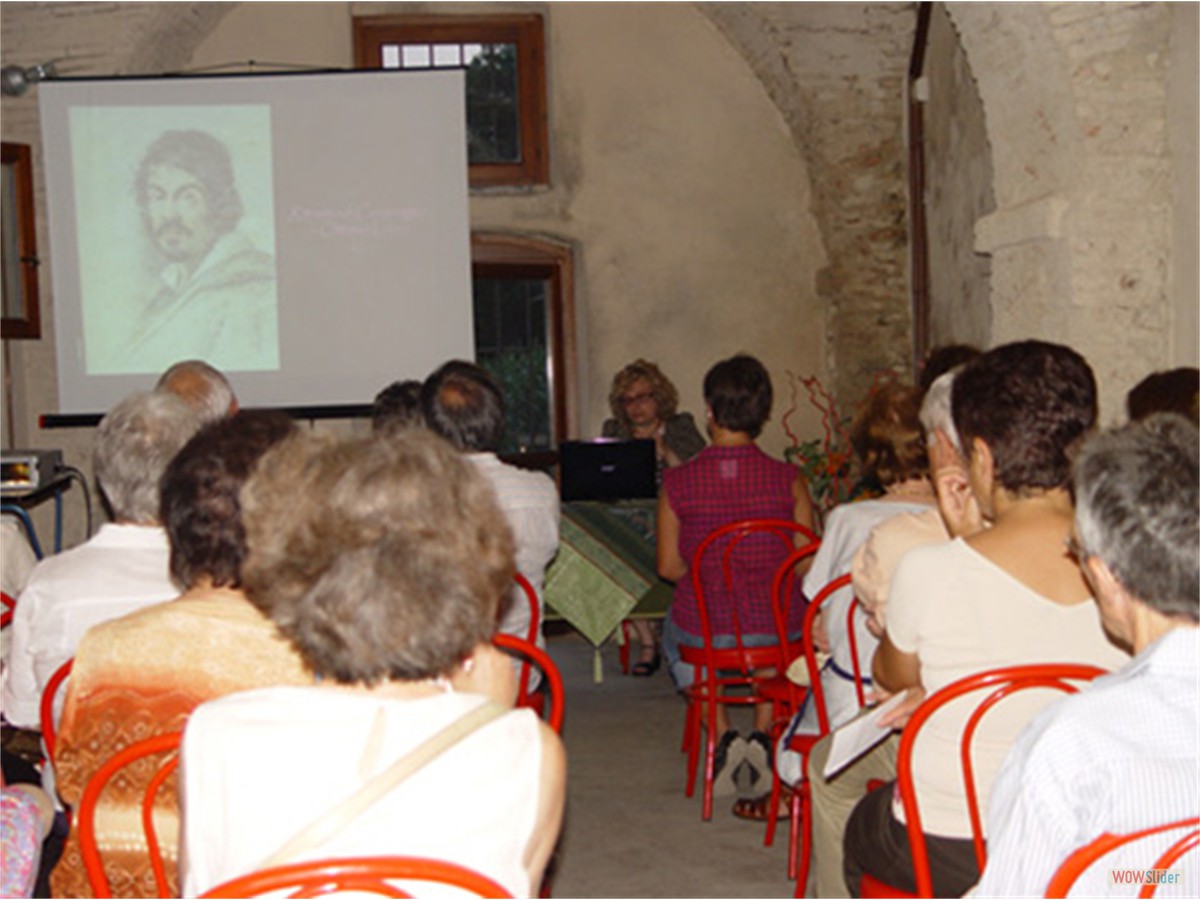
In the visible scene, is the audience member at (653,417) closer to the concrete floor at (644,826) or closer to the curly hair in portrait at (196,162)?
→ the concrete floor at (644,826)

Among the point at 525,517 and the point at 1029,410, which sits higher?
the point at 1029,410

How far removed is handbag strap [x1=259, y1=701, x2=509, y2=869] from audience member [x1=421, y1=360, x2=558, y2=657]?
6.82 ft

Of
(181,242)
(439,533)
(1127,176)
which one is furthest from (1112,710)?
(181,242)

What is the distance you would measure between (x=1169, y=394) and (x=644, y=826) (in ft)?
6.23

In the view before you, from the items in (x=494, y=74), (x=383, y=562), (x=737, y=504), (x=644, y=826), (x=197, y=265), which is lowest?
(x=644, y=826)

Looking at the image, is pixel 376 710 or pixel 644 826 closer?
pixel 376 710

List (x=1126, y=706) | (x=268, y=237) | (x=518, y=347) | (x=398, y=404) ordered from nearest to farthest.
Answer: (x=1126, y=706), (x=398, y=404), (x=268, y=237), (x=518, y=347)

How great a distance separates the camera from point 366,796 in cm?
140

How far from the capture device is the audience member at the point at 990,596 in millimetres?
2148

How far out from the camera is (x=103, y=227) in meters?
6.61

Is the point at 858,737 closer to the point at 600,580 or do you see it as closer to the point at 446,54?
the point at 600,580

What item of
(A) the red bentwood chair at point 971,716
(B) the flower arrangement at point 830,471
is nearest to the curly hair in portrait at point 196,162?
(B) the flower arrangement at point 830,471

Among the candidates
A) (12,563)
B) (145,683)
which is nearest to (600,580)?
(12,563)

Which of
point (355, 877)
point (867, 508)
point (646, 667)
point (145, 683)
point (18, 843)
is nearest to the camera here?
point (355, 877)
